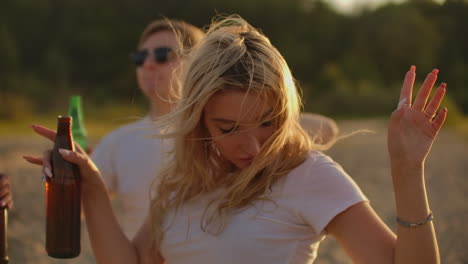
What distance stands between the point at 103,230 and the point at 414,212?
1314 millimetres

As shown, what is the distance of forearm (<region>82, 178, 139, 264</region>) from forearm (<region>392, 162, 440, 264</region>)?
119 centimetres

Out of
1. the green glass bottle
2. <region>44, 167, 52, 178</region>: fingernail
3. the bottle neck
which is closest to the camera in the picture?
<region>44, 167, 52, 178</region>: fingernail

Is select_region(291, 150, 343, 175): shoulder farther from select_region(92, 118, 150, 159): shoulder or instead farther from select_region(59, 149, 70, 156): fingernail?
select_region(92, 118, 150, 159): shoulder

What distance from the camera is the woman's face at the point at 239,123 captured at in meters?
2.18

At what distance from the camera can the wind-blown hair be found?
7.22 ft

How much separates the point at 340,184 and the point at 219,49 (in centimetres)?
73

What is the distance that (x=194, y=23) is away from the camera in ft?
123

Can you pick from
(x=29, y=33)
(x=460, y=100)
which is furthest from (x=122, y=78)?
(x=460, y=100)

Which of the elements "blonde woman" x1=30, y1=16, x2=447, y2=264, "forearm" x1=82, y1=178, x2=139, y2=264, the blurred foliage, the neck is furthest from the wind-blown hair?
the blurred foliage

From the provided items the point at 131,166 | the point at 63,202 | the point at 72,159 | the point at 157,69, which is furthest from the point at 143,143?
the point at 72,159

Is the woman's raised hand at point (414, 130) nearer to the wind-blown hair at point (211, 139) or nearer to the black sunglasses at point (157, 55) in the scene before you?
A: the wind-blown hair at point (211, 139)

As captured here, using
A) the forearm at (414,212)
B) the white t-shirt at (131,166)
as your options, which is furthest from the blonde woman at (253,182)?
the white t-shirt at (131,166)

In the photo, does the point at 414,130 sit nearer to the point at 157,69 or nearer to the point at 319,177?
the point at 319,177

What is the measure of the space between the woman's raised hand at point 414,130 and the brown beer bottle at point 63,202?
4.47 feet
